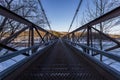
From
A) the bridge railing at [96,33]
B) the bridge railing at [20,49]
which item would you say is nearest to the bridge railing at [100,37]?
the bridge railing at [96,33]

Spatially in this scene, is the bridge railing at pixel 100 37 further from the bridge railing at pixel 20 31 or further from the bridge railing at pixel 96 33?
the bridge railing at pixel 20 31

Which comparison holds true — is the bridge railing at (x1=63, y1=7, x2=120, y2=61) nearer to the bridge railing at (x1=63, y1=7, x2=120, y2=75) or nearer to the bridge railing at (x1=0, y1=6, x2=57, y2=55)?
the bridge railing at (x1=63, y1=7, x2=120, y2=75)

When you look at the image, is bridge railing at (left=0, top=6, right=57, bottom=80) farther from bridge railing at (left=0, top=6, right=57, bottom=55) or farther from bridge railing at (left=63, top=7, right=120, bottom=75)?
bridge railing at (left=63, top=7, right=120, bottom=75)

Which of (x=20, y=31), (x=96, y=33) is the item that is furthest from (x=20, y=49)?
(x=96, y=33)

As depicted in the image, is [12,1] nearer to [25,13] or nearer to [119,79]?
[25,13]

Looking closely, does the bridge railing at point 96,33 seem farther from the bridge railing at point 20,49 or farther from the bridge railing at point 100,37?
the bridge railing at point 20,49

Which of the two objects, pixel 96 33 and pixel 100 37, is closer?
pixel 100 37

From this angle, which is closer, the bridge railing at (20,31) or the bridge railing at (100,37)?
the bridge railing at (100,37)

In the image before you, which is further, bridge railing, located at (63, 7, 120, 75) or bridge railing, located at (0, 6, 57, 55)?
bridge railing, located at (0, 6, 57, 55)

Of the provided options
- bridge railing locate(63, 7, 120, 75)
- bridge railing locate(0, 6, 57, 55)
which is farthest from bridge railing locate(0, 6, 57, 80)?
bridge railing locate(63, 7, 120, 75)

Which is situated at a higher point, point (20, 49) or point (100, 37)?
point (100, 37)

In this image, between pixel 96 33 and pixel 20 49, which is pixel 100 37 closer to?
pixel 96 33

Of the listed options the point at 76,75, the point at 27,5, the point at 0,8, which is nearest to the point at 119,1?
the point at 27,5

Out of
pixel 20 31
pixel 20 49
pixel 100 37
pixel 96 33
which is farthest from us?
pixel 96 33
